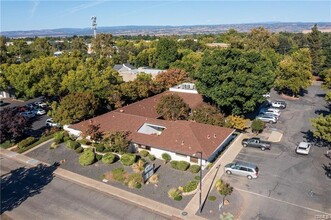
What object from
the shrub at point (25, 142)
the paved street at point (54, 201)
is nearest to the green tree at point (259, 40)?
the shrub at point (25, 142)

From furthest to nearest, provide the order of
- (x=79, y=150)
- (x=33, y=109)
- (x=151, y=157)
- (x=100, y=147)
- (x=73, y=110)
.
Answer: (x=33, y=109) < (x=73, y=110) < (x=79, y=150) < (x=100, y=147) < (x=151, y=157)

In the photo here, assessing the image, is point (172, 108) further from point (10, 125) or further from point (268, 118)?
point (10, 125)

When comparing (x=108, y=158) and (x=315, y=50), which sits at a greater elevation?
(x=315, y=50)

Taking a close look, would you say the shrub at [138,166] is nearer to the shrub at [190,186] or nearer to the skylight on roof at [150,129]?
the skylight on roof at [150,129]

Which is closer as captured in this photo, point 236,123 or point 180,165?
point 180,165

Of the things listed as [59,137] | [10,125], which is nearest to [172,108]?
[59,137]

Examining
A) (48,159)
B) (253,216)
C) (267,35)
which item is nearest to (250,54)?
(253,216)

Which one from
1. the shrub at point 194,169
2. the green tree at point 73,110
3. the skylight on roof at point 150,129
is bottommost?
the shrub at point 194,169

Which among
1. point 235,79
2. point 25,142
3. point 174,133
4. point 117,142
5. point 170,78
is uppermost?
point 235,79
